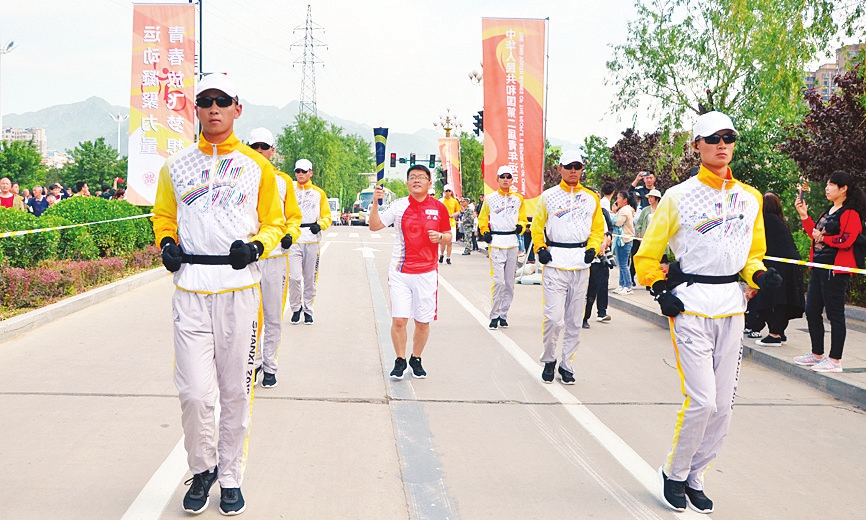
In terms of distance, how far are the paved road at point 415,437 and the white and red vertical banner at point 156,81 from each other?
686 centimetres

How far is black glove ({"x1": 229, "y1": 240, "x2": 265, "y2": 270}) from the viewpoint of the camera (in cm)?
434

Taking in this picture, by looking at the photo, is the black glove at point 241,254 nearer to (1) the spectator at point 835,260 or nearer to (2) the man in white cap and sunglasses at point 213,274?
(2) the man in white cap and sunglasses at point 213,274

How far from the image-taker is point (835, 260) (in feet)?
27.6

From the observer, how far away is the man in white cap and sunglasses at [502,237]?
37.1 ft

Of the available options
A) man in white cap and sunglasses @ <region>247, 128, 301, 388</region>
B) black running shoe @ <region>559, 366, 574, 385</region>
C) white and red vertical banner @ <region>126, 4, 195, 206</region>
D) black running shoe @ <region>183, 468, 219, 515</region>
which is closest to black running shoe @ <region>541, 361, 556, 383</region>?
black running shoe @ <region>559, 366, 574, 385</region>

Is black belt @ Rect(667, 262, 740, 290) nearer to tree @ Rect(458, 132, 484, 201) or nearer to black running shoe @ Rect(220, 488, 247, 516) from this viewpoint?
black running shoe @ Rect(220, 488, 247, 516)

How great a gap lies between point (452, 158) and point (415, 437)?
1314 inches

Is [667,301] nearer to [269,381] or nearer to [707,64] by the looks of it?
[269,381]

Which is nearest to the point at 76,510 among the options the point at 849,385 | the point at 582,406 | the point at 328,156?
the point at 582,406

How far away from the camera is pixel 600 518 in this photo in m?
4.60

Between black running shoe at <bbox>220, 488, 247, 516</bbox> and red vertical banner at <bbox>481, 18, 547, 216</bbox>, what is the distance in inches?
524

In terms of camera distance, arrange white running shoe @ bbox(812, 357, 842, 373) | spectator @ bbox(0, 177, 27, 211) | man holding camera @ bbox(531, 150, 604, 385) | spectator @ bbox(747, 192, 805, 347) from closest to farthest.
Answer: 1. man holding camera @ bbox(531, 150, 604, 385)
2. white running shoe @ bbox(812, 357, 842, 373)
3. spectator @ bbox(747, 192, 805, 347)
4. spectator @ bbox(0, 177, 27, 211)

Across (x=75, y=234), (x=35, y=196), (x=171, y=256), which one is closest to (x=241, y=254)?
(x=171, y=256)

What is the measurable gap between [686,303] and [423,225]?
3446 mm
